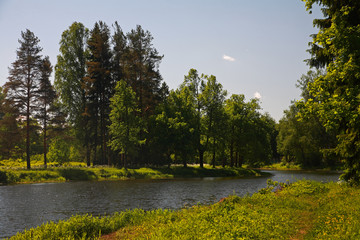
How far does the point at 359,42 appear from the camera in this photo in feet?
47.4

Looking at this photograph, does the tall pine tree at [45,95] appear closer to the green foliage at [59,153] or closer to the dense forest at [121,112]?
the dense forest at [121,112]

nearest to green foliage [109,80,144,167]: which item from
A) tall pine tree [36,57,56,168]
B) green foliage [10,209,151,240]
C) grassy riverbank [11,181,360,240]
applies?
tall pine tree [36,57,56,168]

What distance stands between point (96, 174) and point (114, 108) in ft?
39.9

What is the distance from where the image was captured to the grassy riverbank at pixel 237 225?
10.2m

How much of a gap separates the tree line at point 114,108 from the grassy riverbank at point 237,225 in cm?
3797

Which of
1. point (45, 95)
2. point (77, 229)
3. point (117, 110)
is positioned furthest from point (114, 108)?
point (77, 229)

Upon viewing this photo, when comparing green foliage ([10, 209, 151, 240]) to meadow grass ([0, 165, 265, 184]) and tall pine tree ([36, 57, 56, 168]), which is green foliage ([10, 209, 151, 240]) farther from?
tall pine tree ([36, 57, 56, 168])

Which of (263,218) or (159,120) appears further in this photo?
(159,120)

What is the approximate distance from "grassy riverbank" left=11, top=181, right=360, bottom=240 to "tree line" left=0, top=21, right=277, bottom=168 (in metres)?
38.0

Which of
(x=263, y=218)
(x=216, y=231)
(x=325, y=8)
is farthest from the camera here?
(x=325, y=8)

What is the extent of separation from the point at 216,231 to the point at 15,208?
18288 millimetres

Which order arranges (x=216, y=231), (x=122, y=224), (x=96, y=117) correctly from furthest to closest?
(x=96, y=117)
(x=122, y=224)
(x=216, y=231)

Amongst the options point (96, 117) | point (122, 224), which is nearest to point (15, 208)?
point (122, 224)

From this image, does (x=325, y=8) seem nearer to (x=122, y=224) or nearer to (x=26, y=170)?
(x=122, y=224)
